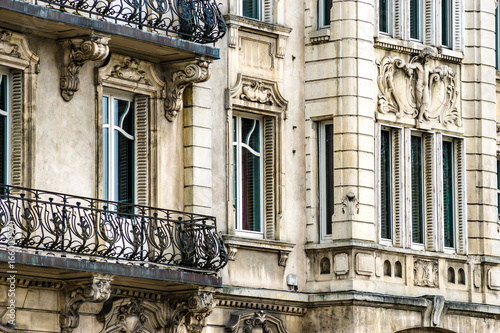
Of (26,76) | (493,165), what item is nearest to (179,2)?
(26,76)

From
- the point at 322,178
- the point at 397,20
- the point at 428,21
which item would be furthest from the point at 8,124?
the point at 428,21

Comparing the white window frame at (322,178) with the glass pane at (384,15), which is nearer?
the white window frame at (322,178)

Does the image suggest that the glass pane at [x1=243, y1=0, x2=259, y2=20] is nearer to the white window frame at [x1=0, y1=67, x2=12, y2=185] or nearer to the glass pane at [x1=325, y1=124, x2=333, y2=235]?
the glass pane at [x1=325, y1=124, x2=333, y2=235]

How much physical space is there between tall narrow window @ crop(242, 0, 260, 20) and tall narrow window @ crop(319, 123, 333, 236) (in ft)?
7.66

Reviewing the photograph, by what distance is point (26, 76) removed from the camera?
2736 centimetres

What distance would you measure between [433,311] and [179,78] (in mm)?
6717

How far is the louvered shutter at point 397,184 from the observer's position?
3222 centimetres

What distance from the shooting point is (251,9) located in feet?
103

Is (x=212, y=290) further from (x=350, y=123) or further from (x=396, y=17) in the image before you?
(x=396, y=17)

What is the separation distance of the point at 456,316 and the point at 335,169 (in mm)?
3885

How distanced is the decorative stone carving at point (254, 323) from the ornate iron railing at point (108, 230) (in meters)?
1.04

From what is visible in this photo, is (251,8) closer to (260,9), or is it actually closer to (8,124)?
(260,9)

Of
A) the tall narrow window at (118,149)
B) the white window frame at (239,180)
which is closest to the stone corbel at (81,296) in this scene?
the tall narrow window at (118,149)

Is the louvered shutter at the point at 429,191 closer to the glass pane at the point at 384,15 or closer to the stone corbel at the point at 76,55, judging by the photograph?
the glass pane at the point at 384,15
